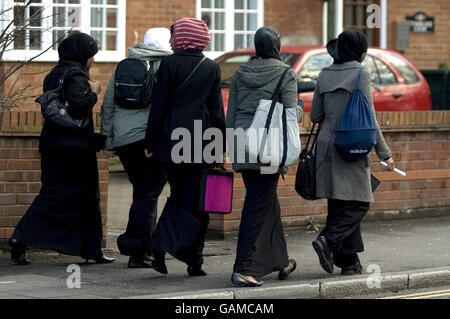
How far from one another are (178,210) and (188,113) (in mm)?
716

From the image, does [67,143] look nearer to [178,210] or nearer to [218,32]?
[178,210]

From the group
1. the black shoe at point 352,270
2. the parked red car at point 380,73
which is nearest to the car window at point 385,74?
the parked red car at point 380,73

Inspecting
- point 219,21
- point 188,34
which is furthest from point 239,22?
point 188,34

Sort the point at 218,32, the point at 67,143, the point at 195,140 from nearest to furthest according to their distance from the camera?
the point at 195,140 < the point at 67,143 < the point at 218,32

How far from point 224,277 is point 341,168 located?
3.91ft

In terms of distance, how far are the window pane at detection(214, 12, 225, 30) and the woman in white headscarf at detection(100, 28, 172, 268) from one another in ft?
36.2

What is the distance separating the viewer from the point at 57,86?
30.6ft

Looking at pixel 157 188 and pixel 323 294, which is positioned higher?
pixel 157 188

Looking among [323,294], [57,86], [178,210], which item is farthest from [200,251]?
[57,86]

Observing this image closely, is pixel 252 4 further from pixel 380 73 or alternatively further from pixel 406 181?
pixel 406 181

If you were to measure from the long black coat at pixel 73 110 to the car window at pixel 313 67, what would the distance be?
6.30 metres

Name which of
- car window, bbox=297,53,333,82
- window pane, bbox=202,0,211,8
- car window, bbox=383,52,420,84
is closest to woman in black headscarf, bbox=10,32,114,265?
car window, bbox=297,53,333,82

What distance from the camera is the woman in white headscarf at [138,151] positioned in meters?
9.19

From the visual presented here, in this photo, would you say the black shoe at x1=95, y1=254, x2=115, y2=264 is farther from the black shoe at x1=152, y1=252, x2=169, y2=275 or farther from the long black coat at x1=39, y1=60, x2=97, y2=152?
the long black coat at x1=39, y1=60, x2=97, y2=152
